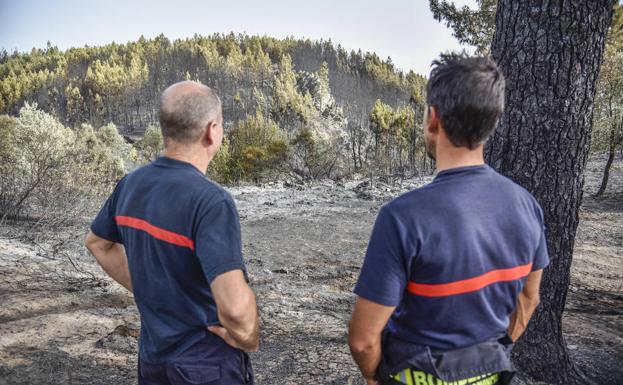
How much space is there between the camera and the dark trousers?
1.62m

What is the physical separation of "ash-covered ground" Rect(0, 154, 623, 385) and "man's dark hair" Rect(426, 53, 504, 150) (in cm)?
222

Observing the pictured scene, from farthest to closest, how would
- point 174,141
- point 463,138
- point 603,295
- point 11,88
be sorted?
point 11,88
point 603,295
point 174,141
point 463,138

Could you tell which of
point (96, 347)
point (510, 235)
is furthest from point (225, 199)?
point (96, 347)

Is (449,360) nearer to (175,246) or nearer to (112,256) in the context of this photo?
(175,246)

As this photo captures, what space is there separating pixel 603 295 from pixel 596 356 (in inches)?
101

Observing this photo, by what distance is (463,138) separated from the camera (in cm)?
135

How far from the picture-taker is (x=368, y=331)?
140cm

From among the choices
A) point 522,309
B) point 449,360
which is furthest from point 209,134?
point 522,309

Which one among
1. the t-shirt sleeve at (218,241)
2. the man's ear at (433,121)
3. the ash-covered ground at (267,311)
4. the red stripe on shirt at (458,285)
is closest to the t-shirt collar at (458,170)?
the man's ear at (433,121)

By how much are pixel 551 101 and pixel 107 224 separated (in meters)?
2.55

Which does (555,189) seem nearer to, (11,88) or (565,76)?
(565,76)

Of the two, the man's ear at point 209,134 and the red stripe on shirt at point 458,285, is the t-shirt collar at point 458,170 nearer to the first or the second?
the red stripe on shirt at point 458,285

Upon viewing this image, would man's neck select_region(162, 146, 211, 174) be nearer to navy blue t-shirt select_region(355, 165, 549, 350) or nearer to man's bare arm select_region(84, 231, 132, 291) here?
man's bare arm select_region(84, 231, 132, 291)

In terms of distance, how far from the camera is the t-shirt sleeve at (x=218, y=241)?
1.49 meters
